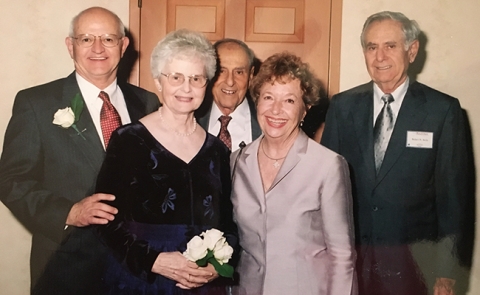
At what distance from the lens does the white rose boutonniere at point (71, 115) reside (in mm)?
1717

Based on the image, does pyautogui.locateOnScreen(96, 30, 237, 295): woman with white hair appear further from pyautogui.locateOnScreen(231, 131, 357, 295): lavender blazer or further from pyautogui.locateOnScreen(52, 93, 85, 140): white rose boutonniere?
pyautogui.locateOnScreen(52, 93, 85, 140): white rose boutonniere

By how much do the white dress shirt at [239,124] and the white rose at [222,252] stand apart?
53cm

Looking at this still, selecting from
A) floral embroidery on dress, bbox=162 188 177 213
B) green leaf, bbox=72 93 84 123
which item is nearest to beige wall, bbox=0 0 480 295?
green leaf, bbox=72 93 84 123

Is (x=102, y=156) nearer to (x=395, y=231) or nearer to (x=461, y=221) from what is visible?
(x=395, y=231)

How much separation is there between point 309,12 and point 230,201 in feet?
3.13

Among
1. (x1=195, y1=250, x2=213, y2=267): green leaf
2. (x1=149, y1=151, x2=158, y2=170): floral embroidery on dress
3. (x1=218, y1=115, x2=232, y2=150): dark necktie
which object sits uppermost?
(x1=218, y1=115, x2=232, y2=150): dark necktie

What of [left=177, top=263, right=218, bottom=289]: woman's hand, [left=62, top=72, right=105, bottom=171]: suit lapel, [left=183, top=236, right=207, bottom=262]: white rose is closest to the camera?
[left=183, top=236, right=207, bottom=262]: white rose

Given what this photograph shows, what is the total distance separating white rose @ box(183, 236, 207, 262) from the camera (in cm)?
139

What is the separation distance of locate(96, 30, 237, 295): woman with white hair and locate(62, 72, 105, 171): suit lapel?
188 mm

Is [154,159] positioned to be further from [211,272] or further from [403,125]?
[403,125]

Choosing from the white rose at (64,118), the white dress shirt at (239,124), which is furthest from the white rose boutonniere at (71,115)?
the white dress shirt at (239,124)

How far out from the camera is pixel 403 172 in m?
1.87

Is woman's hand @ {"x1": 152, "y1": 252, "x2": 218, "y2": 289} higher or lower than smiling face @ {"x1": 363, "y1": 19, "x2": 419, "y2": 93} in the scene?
lower

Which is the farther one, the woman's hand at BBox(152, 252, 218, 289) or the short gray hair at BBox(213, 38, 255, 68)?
the short gray hair at BBox(213, 38, 255, 68)
